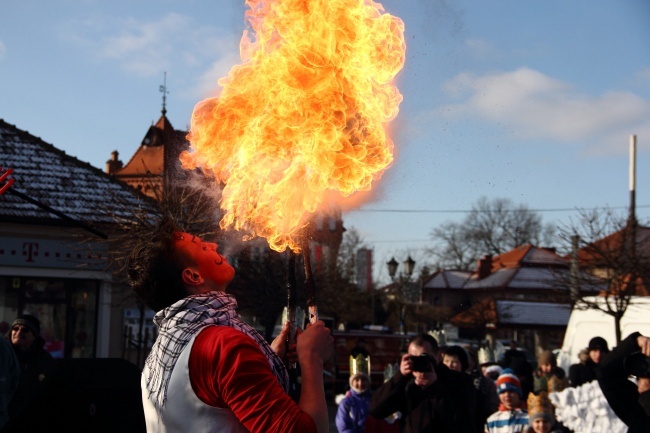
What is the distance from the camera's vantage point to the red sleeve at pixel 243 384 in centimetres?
237

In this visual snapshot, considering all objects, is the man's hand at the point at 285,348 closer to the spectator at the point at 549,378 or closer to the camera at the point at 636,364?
the camera at the point at 636,364

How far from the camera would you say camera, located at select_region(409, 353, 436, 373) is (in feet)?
19.2

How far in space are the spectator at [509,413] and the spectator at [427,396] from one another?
3.63 ft

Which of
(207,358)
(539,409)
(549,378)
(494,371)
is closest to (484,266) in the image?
(549,378)

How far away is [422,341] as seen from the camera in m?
6.21

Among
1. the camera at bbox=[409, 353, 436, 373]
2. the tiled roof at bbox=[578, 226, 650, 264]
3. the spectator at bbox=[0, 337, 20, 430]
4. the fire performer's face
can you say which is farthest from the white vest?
the tiled roof at bbox=[578, 226, 650, 264]

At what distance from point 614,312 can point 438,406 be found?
8529mm

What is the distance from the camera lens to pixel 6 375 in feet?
21.2

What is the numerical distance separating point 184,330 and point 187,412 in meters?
0.27

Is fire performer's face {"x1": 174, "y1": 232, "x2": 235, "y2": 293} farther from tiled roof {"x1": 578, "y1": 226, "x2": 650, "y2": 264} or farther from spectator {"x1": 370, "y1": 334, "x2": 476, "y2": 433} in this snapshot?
tiled roof {"x1": 578, "y1": 226, "x2": 650, "y2": 264}

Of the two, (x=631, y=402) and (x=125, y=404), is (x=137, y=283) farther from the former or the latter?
(x=631, y=402)

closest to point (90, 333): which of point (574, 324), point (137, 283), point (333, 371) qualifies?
point (333, 371)

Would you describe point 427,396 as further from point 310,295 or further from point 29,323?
point 29,323

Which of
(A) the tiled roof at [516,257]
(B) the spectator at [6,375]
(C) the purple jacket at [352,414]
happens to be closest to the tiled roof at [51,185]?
(C) the purple jacket at [352,414]
